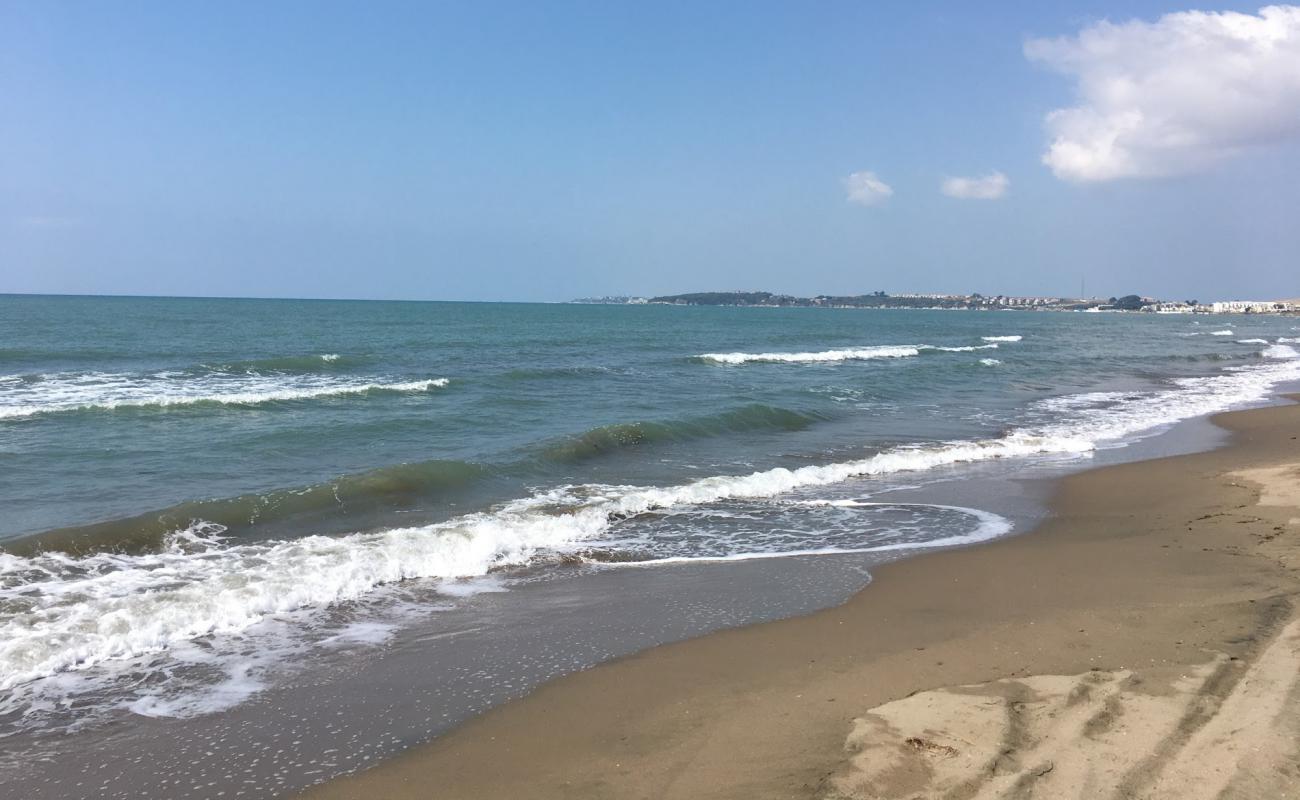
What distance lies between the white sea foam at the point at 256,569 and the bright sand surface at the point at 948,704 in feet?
8.68

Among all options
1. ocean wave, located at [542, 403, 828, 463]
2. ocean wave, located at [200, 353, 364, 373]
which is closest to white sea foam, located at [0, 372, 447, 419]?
ocean wave, located at [200, 353, 364, 373]

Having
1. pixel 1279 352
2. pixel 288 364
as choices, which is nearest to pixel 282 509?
pixel 288 364

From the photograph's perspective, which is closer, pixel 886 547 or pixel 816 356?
pixel 886 547

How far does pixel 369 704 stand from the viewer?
5480mm

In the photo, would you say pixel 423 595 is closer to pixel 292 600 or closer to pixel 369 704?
pixel 292 600

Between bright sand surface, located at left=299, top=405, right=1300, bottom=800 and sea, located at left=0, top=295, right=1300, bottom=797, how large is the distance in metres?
0.54

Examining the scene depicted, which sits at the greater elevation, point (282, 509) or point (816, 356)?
point (816, 356)

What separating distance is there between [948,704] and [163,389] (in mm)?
24152

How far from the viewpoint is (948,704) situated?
16.2 ft

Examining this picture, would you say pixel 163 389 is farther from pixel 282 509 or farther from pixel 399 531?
pixel 399 531

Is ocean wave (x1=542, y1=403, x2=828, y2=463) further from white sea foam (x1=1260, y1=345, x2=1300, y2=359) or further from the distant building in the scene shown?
the distant building

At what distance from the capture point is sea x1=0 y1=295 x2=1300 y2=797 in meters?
5.43

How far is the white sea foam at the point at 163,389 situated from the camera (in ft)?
63.3

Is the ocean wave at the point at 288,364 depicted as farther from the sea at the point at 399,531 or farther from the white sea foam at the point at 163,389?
the sea at the point at 399,531
